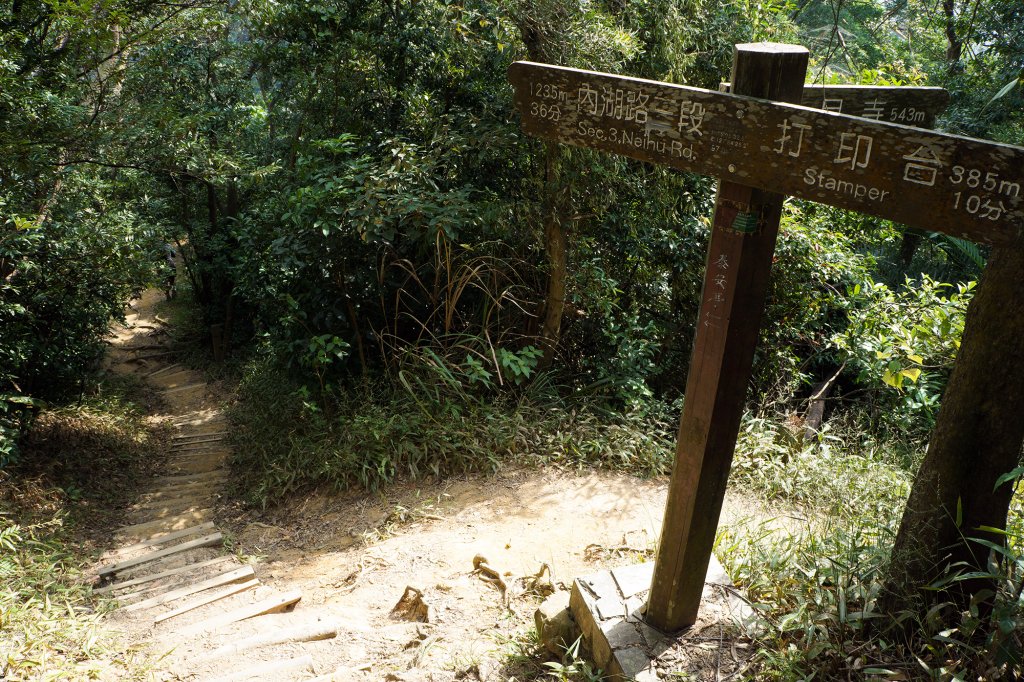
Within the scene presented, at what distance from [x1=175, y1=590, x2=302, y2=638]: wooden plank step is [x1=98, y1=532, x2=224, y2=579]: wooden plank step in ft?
4.37

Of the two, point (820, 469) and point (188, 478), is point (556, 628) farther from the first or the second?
point (188, 478)

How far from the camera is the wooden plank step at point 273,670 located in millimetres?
3490

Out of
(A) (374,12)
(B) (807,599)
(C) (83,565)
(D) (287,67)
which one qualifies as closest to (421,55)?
(A) (374,12)

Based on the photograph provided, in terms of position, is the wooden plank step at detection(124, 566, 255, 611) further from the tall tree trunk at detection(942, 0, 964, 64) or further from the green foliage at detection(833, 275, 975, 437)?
the tall tree trunk at detection(942, 0, 964, 64)

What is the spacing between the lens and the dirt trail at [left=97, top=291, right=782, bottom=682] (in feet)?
12.2

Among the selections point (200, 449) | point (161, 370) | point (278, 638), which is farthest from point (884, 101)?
point (161, 370)

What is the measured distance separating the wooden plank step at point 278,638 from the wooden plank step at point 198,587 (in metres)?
0.99

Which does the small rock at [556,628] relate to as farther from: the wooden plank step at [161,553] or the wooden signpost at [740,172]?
the wooden plank step at [161,553]

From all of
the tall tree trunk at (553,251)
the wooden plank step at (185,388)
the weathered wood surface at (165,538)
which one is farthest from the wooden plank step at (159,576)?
the wooden plank step at (185,388)

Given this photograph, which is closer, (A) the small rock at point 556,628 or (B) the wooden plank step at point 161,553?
(A) the small rock at point 556,628

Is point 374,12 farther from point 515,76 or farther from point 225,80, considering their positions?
point 225,80

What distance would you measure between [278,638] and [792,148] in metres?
3.37

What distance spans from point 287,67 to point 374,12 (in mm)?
1494

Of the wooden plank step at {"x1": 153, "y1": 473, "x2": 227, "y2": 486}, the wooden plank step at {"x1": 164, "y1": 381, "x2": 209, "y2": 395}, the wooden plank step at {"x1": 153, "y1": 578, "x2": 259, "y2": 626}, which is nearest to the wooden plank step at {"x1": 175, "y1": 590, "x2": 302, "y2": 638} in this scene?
the wooden plank step at {"x1": 153, "y1": 578, "x2": 259, "y2": 626}
